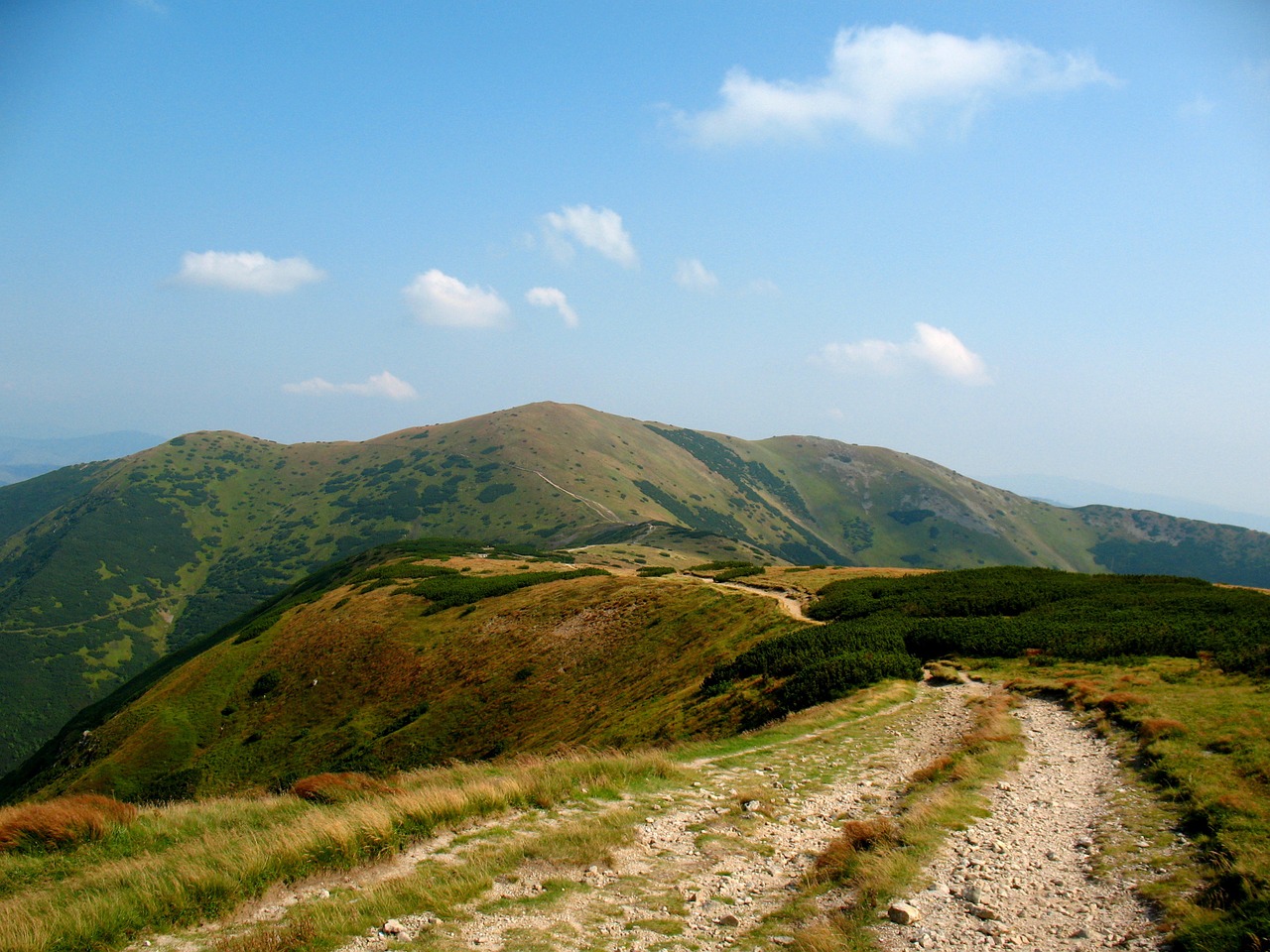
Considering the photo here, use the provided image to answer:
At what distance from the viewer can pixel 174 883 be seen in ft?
30.0

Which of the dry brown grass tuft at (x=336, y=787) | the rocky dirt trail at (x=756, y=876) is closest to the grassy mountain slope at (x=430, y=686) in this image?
the rocky dirt trail at (x=756, y=876)

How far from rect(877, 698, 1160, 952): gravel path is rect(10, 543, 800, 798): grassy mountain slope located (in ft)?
36.4

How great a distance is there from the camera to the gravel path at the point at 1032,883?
8172 mm

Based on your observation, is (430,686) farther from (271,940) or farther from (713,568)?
(271,940)

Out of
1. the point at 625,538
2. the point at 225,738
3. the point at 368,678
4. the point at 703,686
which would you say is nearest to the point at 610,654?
the point at 703,686

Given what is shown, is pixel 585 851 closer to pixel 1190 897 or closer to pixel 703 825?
pixel 703 825

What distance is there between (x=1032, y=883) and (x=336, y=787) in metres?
12.8

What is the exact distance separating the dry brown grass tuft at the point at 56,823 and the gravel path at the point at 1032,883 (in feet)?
42.6

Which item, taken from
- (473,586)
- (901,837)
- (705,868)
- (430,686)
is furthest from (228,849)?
(473,586)

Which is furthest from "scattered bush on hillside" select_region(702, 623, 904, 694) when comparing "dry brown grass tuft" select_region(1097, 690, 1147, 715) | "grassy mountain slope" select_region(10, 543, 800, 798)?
"dry brown grass tuft" select_region(1097, 690, 1147, 715)

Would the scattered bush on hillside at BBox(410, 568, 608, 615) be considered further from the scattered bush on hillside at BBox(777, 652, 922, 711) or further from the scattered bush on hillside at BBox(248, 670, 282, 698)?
the scattered bush on hillside at BBox(777, 652, 922, 711)

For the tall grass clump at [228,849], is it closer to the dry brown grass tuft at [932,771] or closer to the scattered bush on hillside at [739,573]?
the dry brown grass tuft at [932,771]

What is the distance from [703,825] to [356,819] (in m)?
6.21

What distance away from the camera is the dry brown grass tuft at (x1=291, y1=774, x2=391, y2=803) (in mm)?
13383
